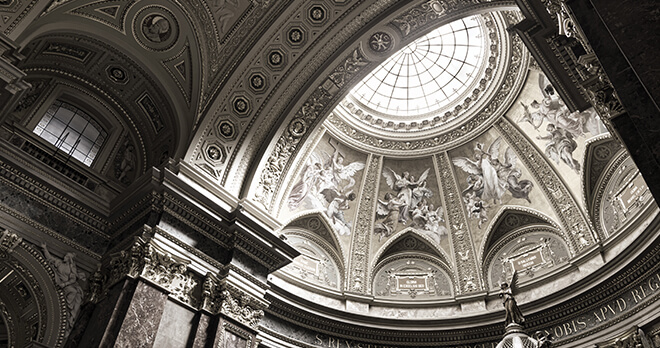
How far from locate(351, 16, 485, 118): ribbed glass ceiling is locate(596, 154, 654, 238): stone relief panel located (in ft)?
15.4

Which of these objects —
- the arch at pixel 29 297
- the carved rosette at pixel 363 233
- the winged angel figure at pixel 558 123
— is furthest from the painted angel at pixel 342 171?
the arch at pixel 29 297

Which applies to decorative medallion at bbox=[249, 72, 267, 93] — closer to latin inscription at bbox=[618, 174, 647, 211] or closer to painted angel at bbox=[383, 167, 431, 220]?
painted angel at bbox=[383, 167, 431, 220]

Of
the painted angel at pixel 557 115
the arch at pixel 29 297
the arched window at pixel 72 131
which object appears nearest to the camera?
the arch at pixel 29 297

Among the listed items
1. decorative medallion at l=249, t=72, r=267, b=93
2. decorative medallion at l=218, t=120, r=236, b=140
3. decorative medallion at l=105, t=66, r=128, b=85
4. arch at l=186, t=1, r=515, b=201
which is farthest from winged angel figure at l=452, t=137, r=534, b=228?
decorative medallion at l=105, t=66, r=128, b=85

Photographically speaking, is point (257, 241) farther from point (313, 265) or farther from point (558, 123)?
point (558, 123)

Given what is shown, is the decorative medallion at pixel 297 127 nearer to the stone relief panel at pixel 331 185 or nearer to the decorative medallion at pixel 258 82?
the decorative medallion at pixel 258 82

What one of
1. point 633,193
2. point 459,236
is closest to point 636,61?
point 633,193

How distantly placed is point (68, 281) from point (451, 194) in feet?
34.2

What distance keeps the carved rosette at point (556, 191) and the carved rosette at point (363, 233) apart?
3.84 metres

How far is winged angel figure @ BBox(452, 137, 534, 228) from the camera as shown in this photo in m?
14.6

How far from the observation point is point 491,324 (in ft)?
39.9

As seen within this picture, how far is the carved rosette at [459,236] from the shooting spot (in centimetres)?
1381

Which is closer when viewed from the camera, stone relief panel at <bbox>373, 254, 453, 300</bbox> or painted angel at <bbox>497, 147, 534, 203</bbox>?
stone relief panel at <bbox>373, 254, 453, 300</bbox>

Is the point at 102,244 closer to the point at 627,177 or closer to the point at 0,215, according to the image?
the point at 0,215
